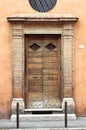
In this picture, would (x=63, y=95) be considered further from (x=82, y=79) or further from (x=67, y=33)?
(x=67, y=33)

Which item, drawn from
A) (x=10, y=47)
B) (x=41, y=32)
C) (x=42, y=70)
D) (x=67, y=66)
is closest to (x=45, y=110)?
(x=42, y=70)

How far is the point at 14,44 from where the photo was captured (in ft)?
51.8

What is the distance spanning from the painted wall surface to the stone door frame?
19 centimetres

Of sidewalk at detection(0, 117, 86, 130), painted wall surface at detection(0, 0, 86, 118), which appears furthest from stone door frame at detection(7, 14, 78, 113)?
sidewalk at detection(0, 117, 86, 130)

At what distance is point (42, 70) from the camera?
16219mm

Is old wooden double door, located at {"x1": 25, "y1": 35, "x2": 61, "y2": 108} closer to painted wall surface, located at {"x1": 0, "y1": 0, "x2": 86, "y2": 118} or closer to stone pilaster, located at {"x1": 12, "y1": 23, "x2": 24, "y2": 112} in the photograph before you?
stone pilaster, located at {"x1": 12, "y1": 23, "x2": 24, "y2": 112}

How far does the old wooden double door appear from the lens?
1619cm

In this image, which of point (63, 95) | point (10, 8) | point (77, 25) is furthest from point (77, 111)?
point (10, 8)

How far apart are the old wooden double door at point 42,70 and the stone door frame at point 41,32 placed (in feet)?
1.18

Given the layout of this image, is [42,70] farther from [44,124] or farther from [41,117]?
[44,124]

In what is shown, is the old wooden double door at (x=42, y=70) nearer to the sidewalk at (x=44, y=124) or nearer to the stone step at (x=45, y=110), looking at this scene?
the stone step at (x=45, y=110)

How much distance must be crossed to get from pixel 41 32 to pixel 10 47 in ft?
4.05

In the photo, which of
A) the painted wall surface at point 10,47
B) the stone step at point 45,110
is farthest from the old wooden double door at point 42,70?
the painted wall surface at point 10,47

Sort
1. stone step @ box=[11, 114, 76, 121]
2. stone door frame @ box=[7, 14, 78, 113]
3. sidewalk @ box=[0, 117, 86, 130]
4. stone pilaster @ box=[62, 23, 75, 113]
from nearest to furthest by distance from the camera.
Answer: sidewalk @ box=[0, 117, 86, 130]
stone step @ box=[11, 114, 76, 121]
stone door frame @ box=[7, 14, 78, 113]
stone pilaster @ box=[62, 23, 75, 113]
